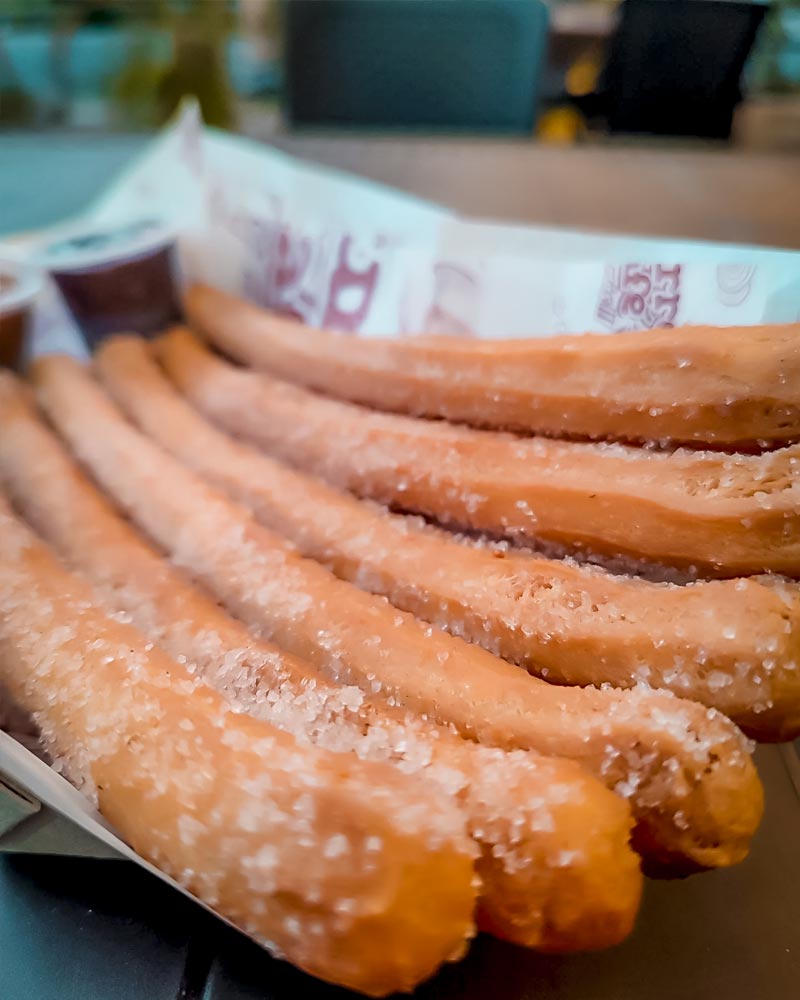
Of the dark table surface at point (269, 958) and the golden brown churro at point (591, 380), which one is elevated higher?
the golden brown churro at point (591, 380)

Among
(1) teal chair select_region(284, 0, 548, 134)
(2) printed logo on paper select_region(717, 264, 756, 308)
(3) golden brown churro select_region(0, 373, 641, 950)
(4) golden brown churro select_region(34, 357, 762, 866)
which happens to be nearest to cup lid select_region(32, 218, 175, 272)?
(4) golden brown churro select_region(34, 357, 762, 866)

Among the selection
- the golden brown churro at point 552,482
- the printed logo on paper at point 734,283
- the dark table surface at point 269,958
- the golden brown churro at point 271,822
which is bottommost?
the dark table surface at point 269,958

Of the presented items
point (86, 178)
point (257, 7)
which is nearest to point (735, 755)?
point (86, 178)

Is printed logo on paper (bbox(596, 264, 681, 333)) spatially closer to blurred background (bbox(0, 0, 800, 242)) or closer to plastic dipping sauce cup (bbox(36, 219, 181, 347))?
plastic dipping sauce cup (bbox(36, 219, 181, 347))

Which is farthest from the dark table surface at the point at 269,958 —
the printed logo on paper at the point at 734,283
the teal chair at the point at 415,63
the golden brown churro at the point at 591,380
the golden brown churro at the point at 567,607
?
the teal chair at the point at 415,63

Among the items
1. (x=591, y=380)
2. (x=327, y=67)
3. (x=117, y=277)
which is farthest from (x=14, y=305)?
(x=327, y=67)

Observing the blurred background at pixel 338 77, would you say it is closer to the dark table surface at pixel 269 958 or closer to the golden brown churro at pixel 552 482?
the golden brown churro at pixel 552 482

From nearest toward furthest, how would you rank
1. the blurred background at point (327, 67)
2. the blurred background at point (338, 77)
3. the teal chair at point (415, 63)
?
the blurred background at point (338, 77), the blurred background at point (327, 67), the teal chair at point (415, 63)
